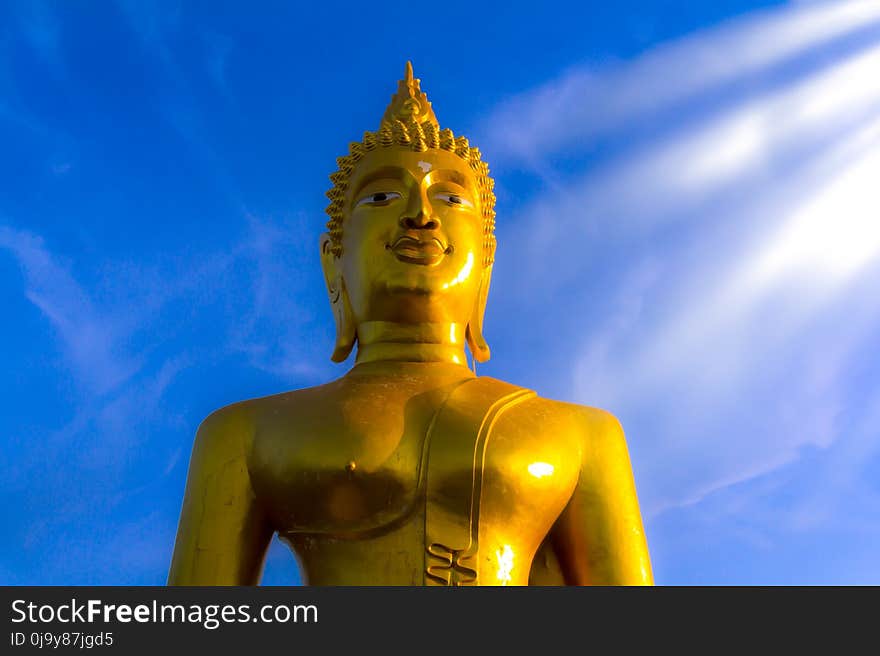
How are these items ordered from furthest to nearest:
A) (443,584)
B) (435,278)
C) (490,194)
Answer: (490,194), (435,278), (443,584)

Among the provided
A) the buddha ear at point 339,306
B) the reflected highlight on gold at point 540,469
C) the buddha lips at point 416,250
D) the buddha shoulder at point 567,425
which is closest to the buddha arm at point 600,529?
the buddha shoulder at point 567,425

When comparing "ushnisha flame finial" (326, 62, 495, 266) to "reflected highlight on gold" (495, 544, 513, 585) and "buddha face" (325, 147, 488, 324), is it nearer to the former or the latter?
"buddha face" (325, 147, 488, 324)

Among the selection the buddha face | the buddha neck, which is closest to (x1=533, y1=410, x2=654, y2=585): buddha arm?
the buddha neck

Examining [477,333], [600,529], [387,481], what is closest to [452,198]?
[477,333]

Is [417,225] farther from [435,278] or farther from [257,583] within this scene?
[257,583]

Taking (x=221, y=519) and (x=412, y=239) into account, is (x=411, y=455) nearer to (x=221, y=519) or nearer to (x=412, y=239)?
(x=221, y=519)

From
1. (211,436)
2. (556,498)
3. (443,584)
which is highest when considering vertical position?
(211,436)

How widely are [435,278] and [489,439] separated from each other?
Result: 3.45 ft

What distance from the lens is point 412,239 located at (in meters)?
7.03

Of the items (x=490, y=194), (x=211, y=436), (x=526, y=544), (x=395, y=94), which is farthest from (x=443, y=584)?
(x=395, y=94)

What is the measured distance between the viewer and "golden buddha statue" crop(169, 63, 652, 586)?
628 cm

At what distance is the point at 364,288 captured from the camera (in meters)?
7.12

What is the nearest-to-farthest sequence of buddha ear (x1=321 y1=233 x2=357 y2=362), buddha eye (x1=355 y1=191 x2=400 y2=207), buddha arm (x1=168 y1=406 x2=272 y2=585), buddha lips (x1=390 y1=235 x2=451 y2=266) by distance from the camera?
buddha arm (x1=168 y1=406 x2=272 y2=585) → buddha lips (x1=390 y1=235 x2=451 y2=266) → buddha eye (x1=355 y1=191 x2=400 y2=207) → buddha ear (x1=321 y1=233 x2=357 y2=362)

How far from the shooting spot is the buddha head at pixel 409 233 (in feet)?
23.1
